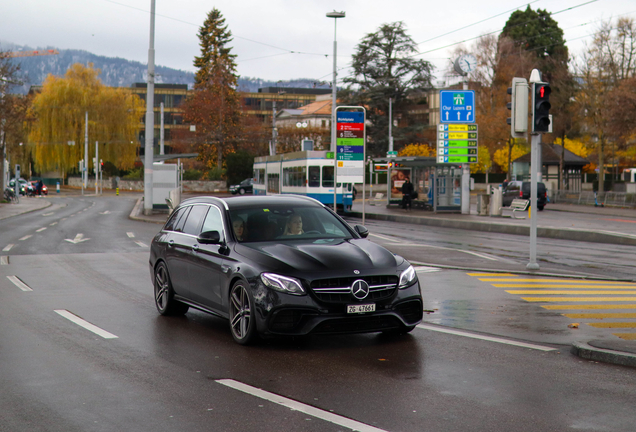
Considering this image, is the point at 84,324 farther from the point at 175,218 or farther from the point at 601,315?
the point at 601,315

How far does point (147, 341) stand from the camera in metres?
8.28

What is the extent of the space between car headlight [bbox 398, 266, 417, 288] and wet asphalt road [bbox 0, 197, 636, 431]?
61 cm

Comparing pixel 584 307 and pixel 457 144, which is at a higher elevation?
pixel 457 144

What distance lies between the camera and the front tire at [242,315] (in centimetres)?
773

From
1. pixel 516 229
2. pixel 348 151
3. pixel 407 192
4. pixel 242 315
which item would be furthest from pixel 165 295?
pixel 407 192

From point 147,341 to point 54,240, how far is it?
16098 mm

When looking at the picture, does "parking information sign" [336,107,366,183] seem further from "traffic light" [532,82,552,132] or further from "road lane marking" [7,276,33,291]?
"road lane marking" [7,276,33,291]

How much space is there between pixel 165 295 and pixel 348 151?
12.3 m

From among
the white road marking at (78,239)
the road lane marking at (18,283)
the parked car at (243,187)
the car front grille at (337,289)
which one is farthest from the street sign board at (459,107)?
the parked car at (243,187)

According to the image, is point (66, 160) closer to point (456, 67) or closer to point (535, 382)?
point (456, 67)

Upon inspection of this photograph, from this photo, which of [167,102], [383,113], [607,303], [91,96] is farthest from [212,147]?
[607,303]

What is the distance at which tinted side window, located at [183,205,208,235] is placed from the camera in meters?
9.52

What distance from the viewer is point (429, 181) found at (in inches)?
1638

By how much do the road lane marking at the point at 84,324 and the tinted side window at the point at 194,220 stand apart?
1564 millimetres
